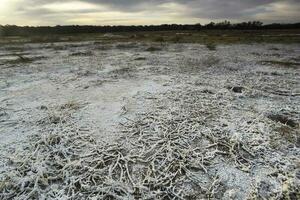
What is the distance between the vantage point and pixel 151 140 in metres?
5.07

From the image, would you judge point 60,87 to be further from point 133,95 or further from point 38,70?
point 38,70

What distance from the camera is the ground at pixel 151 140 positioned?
3.75m

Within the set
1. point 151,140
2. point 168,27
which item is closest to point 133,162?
point 151,140

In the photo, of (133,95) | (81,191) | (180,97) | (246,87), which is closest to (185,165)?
(81,191)

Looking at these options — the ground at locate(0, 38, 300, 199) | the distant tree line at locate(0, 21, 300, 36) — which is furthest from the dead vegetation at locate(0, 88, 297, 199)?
the distant tree line at locate(0, 21, 300, 36)

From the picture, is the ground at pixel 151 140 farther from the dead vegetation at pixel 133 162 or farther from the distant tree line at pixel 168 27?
the distant tree line at pixel 168 27

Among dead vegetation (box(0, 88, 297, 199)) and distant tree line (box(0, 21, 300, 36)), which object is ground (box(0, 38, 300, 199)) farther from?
distant tree line (box(0, 21, 300, 36))

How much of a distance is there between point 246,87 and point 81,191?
6649 millimetres

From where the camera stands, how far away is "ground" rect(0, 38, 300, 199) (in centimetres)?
375

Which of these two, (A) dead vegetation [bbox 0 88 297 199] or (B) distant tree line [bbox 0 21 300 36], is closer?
(A) dead vegetation [bbox 0 88 297 199]

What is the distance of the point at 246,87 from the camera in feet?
28.1

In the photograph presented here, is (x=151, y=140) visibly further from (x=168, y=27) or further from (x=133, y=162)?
(x=168, y=27)

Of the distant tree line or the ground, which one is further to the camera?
the distant tree line

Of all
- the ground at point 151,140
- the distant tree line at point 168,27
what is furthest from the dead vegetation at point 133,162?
the distant tree line at point 168,27
